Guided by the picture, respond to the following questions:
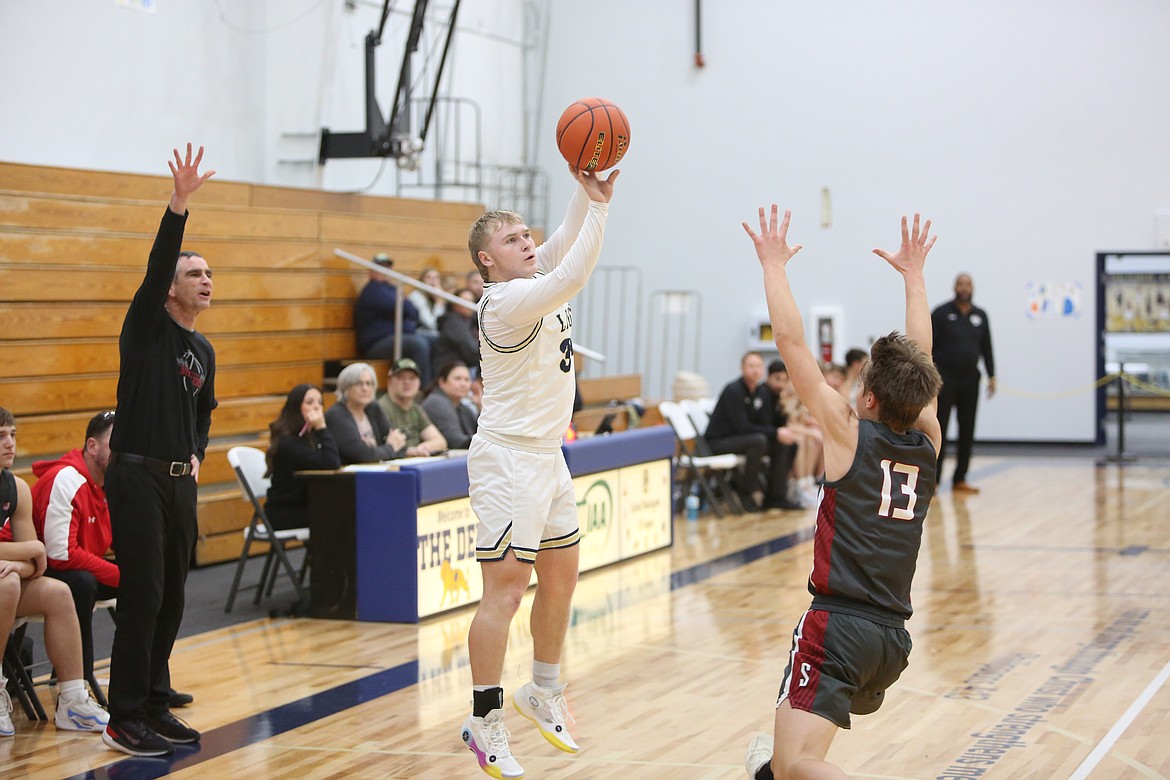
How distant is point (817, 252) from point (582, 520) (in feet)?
26.5

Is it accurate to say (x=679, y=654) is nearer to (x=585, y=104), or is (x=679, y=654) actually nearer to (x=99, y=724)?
(x=99, y=724)

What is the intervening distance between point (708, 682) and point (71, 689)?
258 cm

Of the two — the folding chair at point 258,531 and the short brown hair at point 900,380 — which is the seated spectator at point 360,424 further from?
the short brown hair at point 900,380

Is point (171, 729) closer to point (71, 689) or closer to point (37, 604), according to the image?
point (71, 689)

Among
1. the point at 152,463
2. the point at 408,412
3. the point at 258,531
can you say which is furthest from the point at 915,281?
the point at 408,412

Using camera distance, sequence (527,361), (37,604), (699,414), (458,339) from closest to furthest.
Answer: (527,361) < (37,604) < (458,339) < (699,414)

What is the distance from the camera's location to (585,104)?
13.8 feet

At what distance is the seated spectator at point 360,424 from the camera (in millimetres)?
7320

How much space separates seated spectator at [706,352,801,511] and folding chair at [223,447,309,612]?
14.2 feet

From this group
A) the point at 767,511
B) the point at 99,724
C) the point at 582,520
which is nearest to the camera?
the point at 99,724

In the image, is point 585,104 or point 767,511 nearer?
point 585,104

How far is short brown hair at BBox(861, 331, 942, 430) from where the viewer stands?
3.24m

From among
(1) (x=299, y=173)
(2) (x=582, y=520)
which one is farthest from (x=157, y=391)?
(1) (x=299, y=173)

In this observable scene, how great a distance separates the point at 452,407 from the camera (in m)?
8.30
